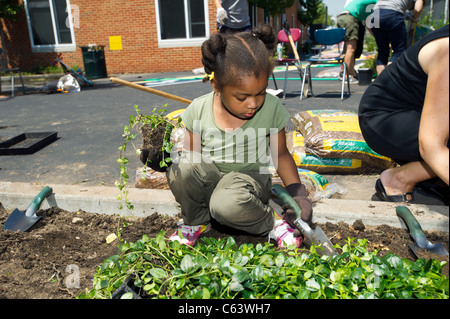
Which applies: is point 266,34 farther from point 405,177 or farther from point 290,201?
point 405,177

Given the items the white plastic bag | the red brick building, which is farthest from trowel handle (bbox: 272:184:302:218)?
the red brick building

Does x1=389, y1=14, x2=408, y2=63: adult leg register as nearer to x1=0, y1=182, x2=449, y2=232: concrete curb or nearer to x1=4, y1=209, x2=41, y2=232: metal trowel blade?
x1=0, y1=182, x2=449, y2=232: concrete curb

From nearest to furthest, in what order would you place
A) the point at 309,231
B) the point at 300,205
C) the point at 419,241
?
the point at 419,241, the point at 309,231, the point at 300,205

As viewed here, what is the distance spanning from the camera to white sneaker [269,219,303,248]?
200 centimetres

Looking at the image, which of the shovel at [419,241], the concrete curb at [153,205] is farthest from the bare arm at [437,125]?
the concrete curb at [153,205]

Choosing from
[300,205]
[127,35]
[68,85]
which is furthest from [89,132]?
[127,35]

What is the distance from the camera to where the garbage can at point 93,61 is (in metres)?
13.0

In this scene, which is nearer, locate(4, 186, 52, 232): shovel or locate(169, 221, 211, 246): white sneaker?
locate(169, 221, 211, 246): white sneaker

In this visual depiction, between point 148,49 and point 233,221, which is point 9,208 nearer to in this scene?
point 233,221

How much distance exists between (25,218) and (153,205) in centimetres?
76

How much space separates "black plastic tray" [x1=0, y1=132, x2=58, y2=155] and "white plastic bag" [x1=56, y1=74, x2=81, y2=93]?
5.43 m

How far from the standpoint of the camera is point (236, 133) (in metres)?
2.17

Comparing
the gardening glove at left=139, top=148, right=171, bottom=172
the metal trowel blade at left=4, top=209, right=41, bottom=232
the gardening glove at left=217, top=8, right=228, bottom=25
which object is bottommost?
the metal trowel blade at left=4, top=209, right=41, bottom=232
